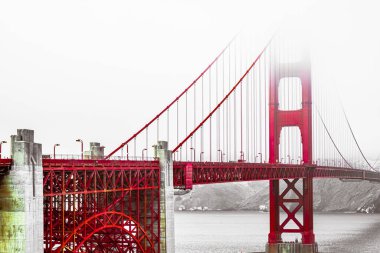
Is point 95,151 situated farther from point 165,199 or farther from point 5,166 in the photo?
point 5,166

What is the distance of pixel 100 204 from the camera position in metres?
51.2

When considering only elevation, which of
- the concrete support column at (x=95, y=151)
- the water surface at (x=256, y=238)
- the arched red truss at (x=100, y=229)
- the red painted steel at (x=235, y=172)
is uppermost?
the concrete support column at (x=95, y=151)

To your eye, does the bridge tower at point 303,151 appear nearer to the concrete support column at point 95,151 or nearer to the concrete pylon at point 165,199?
the concrete support column at point 95,151

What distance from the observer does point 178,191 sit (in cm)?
5894

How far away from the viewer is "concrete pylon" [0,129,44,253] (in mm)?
33844

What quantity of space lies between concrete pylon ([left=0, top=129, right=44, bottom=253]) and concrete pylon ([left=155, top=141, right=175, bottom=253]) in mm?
17162

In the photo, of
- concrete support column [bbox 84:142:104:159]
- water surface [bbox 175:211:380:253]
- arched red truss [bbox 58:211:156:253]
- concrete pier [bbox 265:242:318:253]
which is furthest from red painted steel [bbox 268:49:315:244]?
arched red truss [bbox 58:211:156:253]

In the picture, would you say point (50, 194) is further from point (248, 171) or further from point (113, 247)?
point (248, 171)

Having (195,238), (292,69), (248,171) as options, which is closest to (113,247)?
(248,171)

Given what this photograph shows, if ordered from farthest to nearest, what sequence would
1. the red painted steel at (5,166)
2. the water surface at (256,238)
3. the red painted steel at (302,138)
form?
the water surface at (256,238)
the red painted steel at (302,138)
the red painted steel at (5,166)

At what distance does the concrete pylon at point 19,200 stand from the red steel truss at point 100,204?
1911mm

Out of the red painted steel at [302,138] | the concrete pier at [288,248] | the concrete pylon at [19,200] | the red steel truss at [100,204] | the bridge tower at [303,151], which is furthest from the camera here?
the red painted steel at [302,138]

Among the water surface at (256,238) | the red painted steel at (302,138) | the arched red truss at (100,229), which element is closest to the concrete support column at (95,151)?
the arched red truss at (100,229)

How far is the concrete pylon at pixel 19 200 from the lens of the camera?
3384cm
